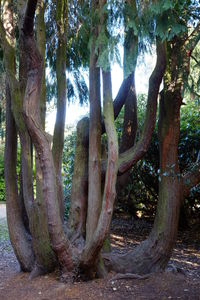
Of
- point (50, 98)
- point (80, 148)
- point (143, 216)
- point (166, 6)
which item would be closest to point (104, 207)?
point (80, 148)

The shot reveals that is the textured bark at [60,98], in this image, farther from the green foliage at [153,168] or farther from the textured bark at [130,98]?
the green foliage at [153,168]

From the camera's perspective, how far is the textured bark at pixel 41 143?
434 centimetres

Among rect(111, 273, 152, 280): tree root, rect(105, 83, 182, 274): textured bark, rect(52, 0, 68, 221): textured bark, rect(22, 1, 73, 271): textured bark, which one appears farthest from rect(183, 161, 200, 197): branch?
rect(22, 1, 73, 271): textured bark

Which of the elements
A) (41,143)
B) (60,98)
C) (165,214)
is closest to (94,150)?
(41,143)

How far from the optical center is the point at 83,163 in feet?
17.1

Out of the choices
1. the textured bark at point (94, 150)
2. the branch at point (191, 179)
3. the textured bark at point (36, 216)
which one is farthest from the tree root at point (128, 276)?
the branch at point (191, 179)

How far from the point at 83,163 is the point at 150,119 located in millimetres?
1127

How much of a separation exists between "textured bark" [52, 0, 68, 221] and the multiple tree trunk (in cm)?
2

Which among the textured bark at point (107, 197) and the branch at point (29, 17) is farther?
the textured bark at point (107, 197)

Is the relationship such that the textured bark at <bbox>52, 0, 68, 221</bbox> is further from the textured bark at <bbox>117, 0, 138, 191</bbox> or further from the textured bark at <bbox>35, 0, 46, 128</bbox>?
the textured bark at <bbox>117, 0, 138, 191</bbox>

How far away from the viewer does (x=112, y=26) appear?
4.64 meters

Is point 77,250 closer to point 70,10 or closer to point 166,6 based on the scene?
point 166,6

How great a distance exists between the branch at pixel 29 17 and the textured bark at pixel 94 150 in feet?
3.03

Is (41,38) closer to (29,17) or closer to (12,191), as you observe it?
(29,17)
